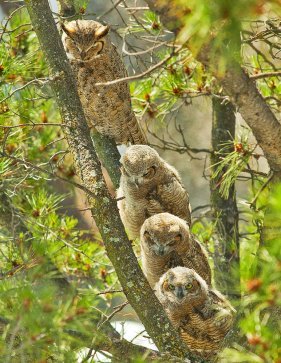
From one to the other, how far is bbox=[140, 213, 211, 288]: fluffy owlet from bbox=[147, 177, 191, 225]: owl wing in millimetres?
163

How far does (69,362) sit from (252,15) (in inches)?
36.3

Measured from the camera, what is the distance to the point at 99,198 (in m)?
2.24

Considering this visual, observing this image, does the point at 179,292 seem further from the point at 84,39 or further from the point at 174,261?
the point at 84,39

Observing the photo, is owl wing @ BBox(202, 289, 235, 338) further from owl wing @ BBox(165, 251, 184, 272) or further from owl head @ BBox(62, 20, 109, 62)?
owl head @ BBox(62, 20, 109, 62)

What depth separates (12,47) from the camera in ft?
12.0

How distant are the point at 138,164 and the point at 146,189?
17 centimetres

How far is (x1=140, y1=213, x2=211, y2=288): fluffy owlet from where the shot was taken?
308 centimetres

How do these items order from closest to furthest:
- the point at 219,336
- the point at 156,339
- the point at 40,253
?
1. the point at 40,253
2. the point at 156,339
3. the point at 219,336

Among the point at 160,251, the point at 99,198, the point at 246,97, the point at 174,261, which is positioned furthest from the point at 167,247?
the point at 246,97

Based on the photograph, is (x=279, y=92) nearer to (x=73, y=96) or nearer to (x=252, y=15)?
(x=73, y=96)

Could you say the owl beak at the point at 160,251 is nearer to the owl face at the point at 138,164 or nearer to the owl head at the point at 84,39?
the owl face at the point at 138,164

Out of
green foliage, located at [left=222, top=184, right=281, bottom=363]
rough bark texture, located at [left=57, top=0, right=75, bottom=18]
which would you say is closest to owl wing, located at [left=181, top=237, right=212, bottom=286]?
rough bark texture, located at [left=57, top=0, right=75, bottom=18]

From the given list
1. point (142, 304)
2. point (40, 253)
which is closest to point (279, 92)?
point (142, 304)

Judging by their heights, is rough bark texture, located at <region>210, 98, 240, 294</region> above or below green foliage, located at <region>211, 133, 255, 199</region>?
below
